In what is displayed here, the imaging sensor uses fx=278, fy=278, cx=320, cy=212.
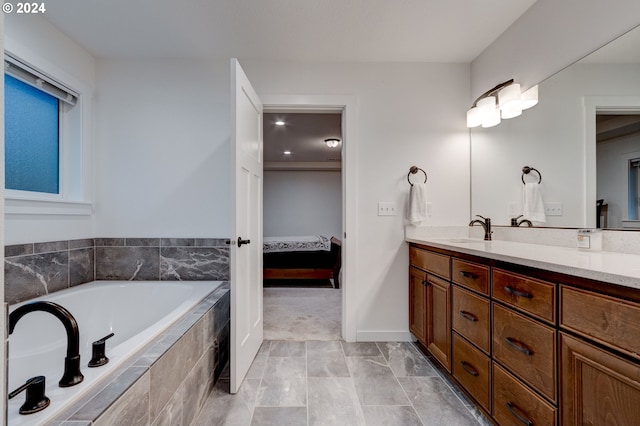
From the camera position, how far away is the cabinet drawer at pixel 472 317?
4.47 ft

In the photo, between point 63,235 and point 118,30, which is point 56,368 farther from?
point 118,30

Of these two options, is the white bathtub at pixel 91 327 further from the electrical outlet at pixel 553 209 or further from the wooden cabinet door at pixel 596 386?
the electrical outlet at pixel 553 209

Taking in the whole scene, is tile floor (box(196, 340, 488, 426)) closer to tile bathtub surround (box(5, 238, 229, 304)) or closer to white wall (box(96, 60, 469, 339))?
white wall (box(96, 60, 469, 339))

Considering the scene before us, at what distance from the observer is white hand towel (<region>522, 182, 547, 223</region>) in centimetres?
180

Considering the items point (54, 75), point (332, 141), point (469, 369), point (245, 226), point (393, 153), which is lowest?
point (469, 369)

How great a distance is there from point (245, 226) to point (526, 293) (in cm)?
150

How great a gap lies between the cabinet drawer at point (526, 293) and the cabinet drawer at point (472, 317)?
0.43 ft

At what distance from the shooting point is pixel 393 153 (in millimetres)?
2369

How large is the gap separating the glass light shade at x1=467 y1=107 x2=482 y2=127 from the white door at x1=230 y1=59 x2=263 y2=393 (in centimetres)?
169

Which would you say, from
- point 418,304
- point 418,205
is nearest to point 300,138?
point 418,205

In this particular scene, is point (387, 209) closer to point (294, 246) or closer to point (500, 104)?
point (500, 104)

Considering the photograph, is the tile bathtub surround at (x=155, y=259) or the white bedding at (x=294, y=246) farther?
the white bedding at (x=294, y=246)

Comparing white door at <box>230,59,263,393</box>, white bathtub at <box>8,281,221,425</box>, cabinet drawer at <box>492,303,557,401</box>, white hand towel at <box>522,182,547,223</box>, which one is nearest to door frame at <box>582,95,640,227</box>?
white hand towel at <box>522,182,547,223</box>

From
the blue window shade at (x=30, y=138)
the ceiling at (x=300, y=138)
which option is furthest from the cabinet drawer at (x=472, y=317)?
the blue window shade at (x=30, y=138)
